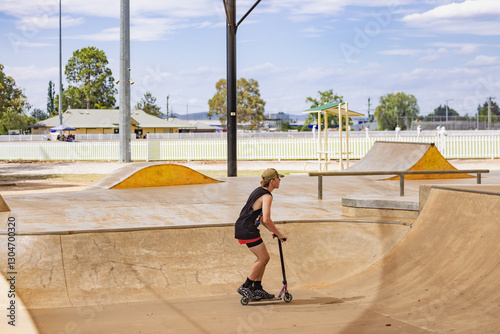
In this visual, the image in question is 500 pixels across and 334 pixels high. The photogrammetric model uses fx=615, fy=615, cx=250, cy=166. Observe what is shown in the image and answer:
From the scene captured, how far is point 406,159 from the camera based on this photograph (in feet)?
55.9

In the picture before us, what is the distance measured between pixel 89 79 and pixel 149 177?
88402 mm

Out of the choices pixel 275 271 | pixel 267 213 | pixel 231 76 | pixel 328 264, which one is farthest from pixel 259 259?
pixel 231 76

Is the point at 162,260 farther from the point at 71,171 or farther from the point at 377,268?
the point at 71,171

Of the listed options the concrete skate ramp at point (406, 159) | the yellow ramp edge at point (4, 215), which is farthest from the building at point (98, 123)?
the yellow ramp edge at point (4, 215)

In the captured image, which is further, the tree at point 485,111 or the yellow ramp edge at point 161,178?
the tree at point 485,111

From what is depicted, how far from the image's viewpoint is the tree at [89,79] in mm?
98375

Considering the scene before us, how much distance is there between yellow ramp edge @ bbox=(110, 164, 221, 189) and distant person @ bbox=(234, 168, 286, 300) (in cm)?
859

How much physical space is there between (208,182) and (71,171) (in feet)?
46.4

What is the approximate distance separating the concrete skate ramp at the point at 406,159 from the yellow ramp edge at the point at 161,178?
4648 millimetres

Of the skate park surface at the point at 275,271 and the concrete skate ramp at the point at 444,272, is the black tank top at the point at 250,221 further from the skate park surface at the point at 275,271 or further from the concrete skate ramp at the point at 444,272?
the concrete skate ramp at the point at 444,272

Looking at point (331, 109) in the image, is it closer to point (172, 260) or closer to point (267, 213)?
point (172, 260)

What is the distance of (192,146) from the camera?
35.9m

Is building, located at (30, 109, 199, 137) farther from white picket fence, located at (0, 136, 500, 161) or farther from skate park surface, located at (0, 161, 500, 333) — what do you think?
skate park surface, located at (0, 161, 500, 333)

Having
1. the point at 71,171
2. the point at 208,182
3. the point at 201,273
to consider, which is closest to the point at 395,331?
the point at 201,273
